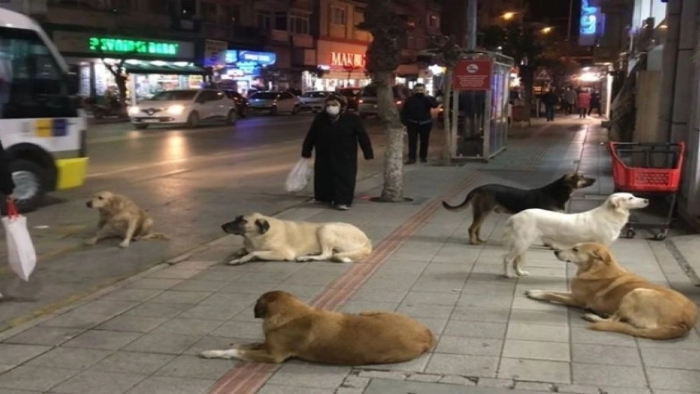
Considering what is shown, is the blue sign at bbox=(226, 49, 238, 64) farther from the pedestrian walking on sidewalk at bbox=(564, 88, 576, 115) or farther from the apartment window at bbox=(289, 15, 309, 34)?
the pedestrian walking on sidewalk at bbox=(564, 88, 576, 115)

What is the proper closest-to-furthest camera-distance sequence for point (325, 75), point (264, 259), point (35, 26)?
point (264, 259)
point (35, 26)
point (325, 75)

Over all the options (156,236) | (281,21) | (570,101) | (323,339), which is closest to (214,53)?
(281,21)

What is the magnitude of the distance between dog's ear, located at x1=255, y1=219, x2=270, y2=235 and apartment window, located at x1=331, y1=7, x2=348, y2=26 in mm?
54035

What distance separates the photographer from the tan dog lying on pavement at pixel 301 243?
25.8 feet

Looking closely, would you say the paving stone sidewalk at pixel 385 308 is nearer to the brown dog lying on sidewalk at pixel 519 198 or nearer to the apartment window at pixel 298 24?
the brown dog lying on sidewalk at pixel 519 198

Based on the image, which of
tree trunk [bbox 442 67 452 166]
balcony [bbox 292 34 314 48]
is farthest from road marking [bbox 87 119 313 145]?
balcony [bbox 292 34 314 48]

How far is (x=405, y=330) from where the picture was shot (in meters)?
5.11

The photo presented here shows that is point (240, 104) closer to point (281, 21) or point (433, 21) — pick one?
point (281, 21)

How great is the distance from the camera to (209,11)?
153ft

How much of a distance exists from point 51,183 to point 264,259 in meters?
5.26

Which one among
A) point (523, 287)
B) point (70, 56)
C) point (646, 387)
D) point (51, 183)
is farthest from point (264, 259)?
point (70, 56)

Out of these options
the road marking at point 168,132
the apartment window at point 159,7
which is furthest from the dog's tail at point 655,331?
the apartment window at point 159,7

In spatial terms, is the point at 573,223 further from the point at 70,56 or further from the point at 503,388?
the point at 70,56

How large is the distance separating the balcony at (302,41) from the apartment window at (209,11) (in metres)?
8.22
